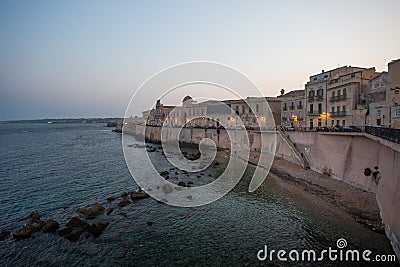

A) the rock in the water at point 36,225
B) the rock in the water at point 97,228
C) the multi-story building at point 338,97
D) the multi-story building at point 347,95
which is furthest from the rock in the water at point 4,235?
the multi-story building at point 347,95

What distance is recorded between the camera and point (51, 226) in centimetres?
1510

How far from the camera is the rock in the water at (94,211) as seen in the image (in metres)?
17.1

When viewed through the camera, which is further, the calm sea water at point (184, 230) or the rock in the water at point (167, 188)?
the rock in the water at point (167, 188)

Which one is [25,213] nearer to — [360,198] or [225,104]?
[360,198]

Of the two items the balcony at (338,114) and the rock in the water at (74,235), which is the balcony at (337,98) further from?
the rock in the water at (74,235)

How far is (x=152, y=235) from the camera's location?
1449cm

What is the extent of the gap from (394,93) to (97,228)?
960 inches

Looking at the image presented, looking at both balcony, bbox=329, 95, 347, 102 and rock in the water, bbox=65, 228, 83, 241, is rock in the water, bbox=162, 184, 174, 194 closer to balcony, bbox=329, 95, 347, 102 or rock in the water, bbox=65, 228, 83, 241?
rock in the water, bbox=65, 228, 83, 241

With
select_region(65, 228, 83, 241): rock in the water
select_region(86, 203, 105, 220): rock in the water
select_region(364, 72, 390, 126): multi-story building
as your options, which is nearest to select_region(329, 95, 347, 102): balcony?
select_region(364, 72, 390, 126): multi-story building

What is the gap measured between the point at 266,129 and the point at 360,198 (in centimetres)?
2203

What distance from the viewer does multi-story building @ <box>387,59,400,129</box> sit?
20.8m

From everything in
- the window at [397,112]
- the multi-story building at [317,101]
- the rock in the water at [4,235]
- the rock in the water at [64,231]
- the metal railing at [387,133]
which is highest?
the multi-story building at [317,101]

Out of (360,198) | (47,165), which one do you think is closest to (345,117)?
(360,198)

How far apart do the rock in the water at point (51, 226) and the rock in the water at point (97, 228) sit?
2110 mm
